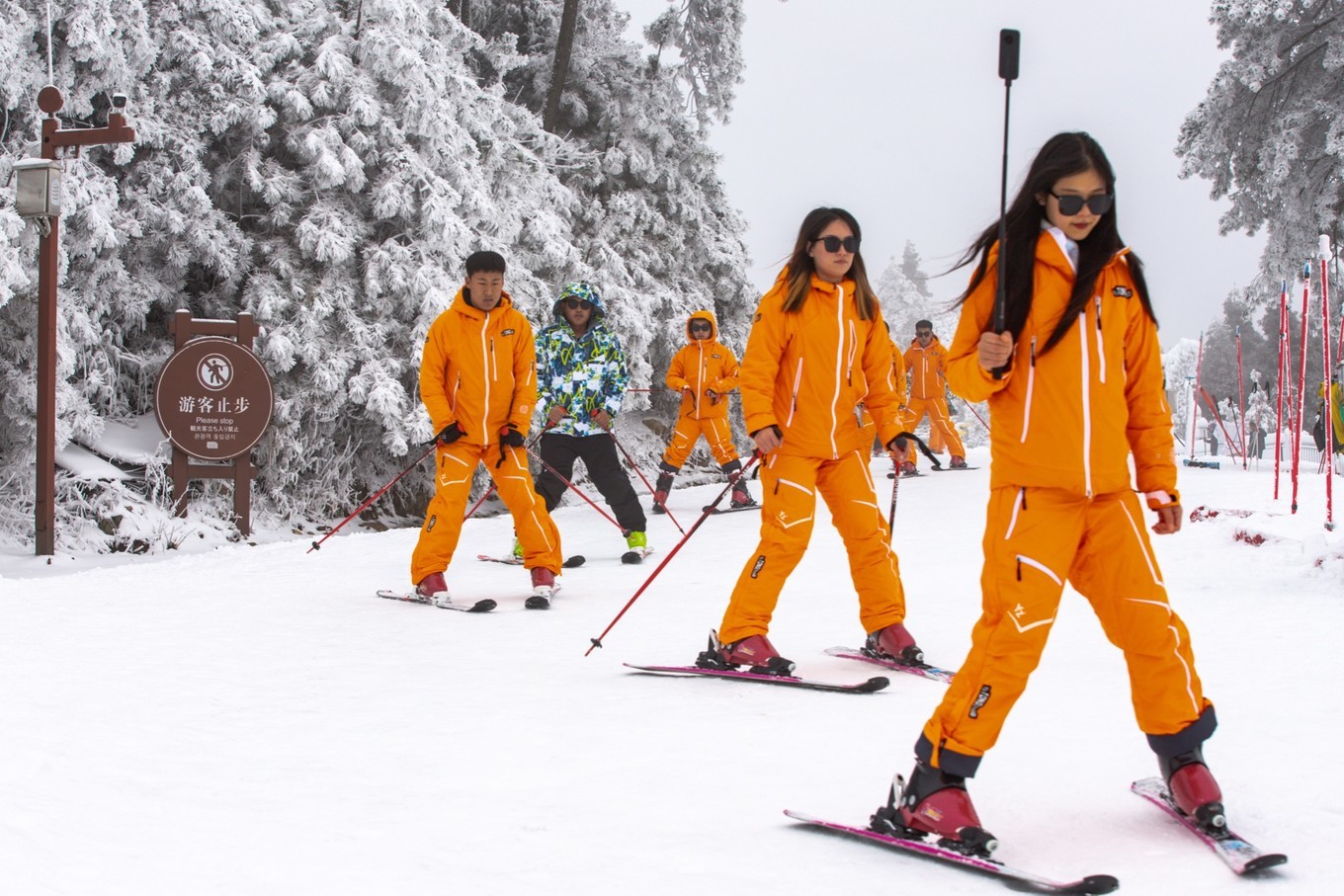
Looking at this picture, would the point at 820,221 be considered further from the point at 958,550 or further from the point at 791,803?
the point at 958,550

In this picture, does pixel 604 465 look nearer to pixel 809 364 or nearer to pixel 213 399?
pixel 809 364

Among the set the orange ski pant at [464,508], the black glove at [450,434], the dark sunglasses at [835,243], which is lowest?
the orange ski pant at [464,508]

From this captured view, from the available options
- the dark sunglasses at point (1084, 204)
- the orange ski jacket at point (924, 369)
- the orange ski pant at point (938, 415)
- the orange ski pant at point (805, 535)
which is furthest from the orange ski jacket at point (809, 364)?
the orange ski jacket at point (924, 369)

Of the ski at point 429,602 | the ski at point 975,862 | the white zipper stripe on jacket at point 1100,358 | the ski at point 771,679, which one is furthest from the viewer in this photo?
the ski at point 429,602

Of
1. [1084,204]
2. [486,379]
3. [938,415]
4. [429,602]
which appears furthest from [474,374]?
[938,415]

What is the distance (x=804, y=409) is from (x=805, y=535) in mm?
533

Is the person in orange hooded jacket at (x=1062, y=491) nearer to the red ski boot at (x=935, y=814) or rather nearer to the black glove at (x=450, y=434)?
the red ski boot at (x=935, y=814)

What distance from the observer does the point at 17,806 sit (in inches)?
120

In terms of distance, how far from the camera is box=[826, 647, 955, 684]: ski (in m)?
4.97

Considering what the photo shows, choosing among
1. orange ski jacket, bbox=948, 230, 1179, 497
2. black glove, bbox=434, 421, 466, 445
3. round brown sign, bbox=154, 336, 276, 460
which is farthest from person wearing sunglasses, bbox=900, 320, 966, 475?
orange ski jacket, bbox=948, 230, 1179, 497

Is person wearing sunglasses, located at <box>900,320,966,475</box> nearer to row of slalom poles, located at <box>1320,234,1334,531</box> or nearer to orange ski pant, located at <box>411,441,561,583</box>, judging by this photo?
row of slalom poles, located at <box>1320,234,1334,531</box>

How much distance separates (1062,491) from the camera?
3057mm

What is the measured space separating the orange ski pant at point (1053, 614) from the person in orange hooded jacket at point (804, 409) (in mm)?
1845

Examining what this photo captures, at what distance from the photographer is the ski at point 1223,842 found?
9.04ft
